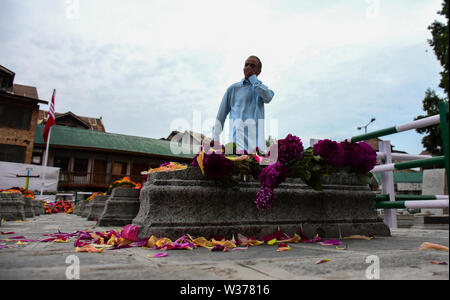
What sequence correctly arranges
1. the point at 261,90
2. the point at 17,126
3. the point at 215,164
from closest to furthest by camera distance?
1. the point at 215,164
2. the point at 261,90
3. the point at 17,126

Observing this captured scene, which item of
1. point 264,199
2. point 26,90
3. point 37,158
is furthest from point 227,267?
point 26,90

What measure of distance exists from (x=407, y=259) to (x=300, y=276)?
0.82 metres

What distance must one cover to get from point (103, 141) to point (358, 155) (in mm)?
24018

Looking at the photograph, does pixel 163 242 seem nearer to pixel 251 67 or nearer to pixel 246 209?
pixel 246 209

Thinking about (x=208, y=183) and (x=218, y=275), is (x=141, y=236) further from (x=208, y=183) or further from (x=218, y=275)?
(x=218, y=275)

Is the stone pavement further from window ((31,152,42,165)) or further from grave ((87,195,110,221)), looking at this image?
window ((31,152,42,165))

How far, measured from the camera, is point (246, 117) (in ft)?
14.9

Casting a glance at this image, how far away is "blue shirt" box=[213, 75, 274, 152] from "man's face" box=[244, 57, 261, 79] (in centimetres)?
12

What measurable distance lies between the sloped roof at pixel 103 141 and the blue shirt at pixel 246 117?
19966 millimetres

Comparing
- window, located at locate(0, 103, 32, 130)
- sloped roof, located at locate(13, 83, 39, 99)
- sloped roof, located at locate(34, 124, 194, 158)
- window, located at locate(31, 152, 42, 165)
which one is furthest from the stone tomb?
sloped roof, located at locate(13, 83, 39, 99)

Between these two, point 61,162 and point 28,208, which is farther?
point 61,162

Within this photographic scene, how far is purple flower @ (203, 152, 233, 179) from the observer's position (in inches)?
110
